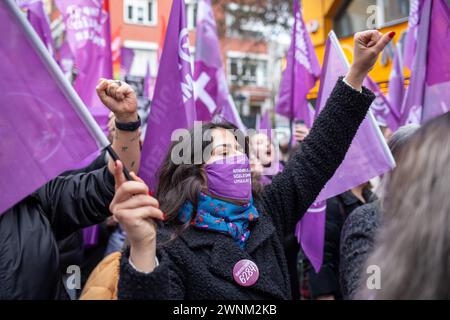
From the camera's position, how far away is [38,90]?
1293 millimetres

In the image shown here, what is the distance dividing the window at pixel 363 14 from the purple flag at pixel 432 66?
242 inches

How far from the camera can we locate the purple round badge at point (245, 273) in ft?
5.04

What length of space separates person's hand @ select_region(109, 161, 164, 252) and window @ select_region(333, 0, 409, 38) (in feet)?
27.4

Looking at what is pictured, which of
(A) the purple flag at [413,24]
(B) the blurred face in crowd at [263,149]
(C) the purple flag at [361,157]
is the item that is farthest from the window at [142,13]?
(C) the purple flag at [361,157]

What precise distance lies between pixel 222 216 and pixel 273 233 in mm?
202

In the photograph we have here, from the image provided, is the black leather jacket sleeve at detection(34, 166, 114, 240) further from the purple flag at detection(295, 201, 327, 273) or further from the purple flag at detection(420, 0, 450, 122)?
the purple flag at detection(420, 0, 450, 122)

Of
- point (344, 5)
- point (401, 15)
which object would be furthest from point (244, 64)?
point (401, 15)

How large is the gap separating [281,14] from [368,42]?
11.8 meters

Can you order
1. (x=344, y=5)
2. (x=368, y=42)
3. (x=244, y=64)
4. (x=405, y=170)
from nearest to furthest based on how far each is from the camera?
1. (x=405, y=170)
2. (x=368, y=42)
3. (x=344, y=5)
4. (x=244, y=64)

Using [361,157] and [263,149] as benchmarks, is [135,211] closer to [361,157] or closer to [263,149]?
[361,157]

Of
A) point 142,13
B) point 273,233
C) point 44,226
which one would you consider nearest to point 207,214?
point 273,233

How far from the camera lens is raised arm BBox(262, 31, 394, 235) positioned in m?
1.67

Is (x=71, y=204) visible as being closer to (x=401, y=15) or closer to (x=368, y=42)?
(x=368, y=42)

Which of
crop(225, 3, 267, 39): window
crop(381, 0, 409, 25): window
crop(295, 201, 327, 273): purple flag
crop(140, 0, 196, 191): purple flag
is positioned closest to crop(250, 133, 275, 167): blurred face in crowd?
crop(295, 201, 327, 273): purple flag
